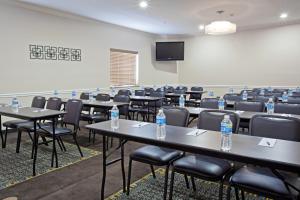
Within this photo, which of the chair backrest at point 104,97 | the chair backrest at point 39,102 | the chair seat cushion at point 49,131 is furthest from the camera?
the chair backrest at point 104,97

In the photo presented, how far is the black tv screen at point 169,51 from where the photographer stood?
9.48 metres

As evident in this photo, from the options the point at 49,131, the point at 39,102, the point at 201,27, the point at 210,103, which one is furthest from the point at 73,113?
the point at 201,27

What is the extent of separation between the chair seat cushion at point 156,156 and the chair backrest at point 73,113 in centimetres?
150

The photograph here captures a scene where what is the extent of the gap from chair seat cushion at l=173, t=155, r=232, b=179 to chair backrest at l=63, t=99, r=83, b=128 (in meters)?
1.93

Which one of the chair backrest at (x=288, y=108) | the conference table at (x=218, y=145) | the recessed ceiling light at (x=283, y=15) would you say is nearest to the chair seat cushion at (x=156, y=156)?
the conference table at (x=218, y=145)

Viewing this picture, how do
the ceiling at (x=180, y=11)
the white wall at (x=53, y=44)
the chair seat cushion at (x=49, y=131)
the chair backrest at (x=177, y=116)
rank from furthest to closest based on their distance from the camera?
the ceiling at (x=180, y=11)
the white wall at (x=53, y=44)
the chair seat cushion at (x=49, y=131)
the chair backrest at (x=177, y=116)

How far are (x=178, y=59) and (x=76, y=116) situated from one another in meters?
6.54

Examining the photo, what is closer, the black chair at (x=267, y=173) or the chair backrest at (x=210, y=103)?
the black chair at (x=267, y=173)

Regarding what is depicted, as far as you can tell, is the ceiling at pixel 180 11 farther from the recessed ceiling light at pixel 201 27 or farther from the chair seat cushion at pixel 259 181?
the chair seat cushion at pixel 259 181

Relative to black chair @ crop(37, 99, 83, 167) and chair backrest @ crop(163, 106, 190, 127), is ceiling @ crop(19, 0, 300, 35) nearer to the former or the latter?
black chair @ crop(37, 99, 83, 167)

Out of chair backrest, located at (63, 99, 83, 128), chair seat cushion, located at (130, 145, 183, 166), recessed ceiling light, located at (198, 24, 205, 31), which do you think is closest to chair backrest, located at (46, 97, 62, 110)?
chair backrest, located at (63, 99, 83, 128)

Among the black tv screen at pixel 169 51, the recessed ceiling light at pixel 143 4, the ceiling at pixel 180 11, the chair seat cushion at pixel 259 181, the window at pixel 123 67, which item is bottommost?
the chair seat cushion at pixel 259 181

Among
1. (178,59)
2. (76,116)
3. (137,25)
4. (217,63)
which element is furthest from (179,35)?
(76,116)

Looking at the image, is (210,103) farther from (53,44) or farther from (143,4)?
(53,44)
